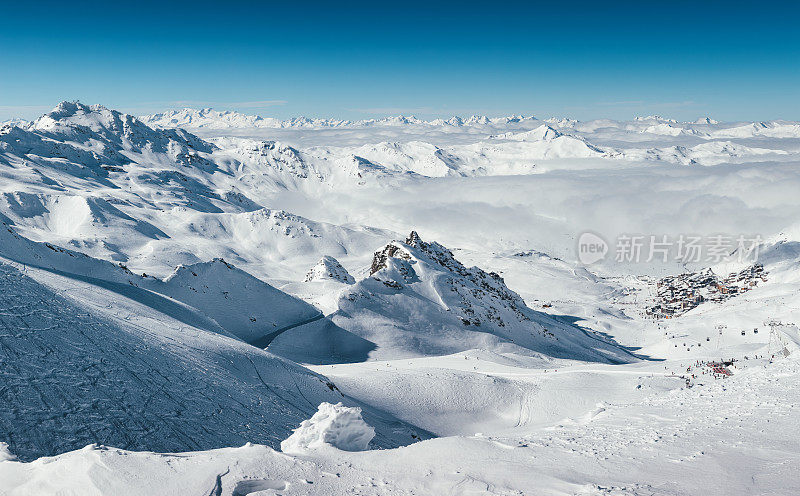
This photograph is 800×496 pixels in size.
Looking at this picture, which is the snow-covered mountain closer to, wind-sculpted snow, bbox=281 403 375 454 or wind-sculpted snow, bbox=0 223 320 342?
wind-sculpted snow, bbox=0 223 320 342

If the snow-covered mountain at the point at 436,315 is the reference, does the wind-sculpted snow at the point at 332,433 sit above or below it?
above

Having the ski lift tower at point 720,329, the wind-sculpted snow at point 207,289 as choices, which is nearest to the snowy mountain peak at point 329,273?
the wind-sculpted snow at point 207,289

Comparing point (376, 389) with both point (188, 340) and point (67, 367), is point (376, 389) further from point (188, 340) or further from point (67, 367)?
point (67, 367)

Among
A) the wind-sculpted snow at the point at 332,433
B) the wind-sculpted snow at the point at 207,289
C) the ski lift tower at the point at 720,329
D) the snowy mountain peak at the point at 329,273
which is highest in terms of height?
the wind-sculpted snow at the point at 332,433

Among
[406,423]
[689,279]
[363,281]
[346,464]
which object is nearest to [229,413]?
[346,464]

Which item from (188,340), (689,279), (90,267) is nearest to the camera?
(188,340)

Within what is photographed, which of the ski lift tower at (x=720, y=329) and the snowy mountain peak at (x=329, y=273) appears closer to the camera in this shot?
the snowy mountain peak at (x=329, y=273)

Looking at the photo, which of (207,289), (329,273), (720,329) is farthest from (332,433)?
(720,329)

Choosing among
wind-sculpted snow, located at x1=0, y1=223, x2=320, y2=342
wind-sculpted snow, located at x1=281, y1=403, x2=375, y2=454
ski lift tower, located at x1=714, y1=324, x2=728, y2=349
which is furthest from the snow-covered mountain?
wind-sculpted snow, located at x1=281, y1=403, x2=375, y2=454

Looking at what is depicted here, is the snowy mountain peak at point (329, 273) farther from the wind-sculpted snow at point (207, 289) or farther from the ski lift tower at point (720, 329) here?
the ski lift tower at point (720, 329)

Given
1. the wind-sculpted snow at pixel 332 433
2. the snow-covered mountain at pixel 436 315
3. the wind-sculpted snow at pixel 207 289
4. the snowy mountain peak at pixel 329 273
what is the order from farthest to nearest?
the snowy mountain peak at pixel 329 273 < the snow-covered mountain at pixel 436 315 < the wind-sculpted snow at pixel 207 289 < the wind-sculpted snow at pixel 332 433

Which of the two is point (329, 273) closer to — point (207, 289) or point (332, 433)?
point (207, 289)
